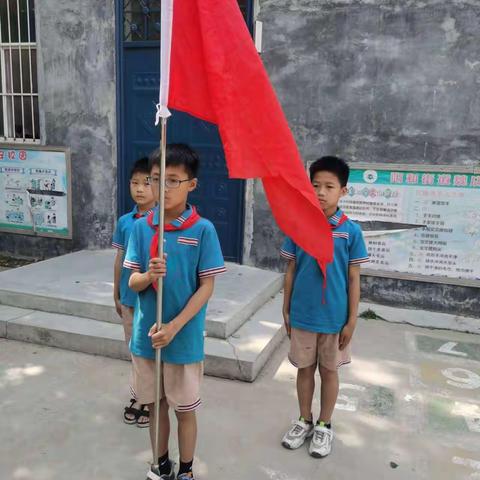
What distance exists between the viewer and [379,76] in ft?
16.2

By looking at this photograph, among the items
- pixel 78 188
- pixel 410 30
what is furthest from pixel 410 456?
pixel 78 188

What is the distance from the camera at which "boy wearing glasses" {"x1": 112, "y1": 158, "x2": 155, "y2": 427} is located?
114 inches

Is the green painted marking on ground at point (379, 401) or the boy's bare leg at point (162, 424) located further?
the green painted marking on ground at point (379, 401)

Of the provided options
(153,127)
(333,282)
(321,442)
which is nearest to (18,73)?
(153,127)

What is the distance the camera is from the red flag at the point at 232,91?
2.09 metres

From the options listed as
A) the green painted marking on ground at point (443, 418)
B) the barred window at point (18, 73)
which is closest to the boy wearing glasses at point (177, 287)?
the green painted marking on ground at point (443, 418)

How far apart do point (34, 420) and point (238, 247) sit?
10.5 feet

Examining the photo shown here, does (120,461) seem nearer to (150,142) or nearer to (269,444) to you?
(269,444)

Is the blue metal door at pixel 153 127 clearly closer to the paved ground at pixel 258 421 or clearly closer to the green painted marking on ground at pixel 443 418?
the paved ground at pixel 258 421

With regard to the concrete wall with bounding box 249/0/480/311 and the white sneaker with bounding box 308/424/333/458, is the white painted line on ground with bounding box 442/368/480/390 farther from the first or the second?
the white sneaker with bounding box 308/424/333/458

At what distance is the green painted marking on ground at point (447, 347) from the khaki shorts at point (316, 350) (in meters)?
1.87

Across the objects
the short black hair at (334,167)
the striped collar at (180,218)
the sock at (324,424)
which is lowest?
the sock at (324,424)

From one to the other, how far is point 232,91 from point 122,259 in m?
1.32

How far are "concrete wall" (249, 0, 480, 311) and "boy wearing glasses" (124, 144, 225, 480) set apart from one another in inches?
128
